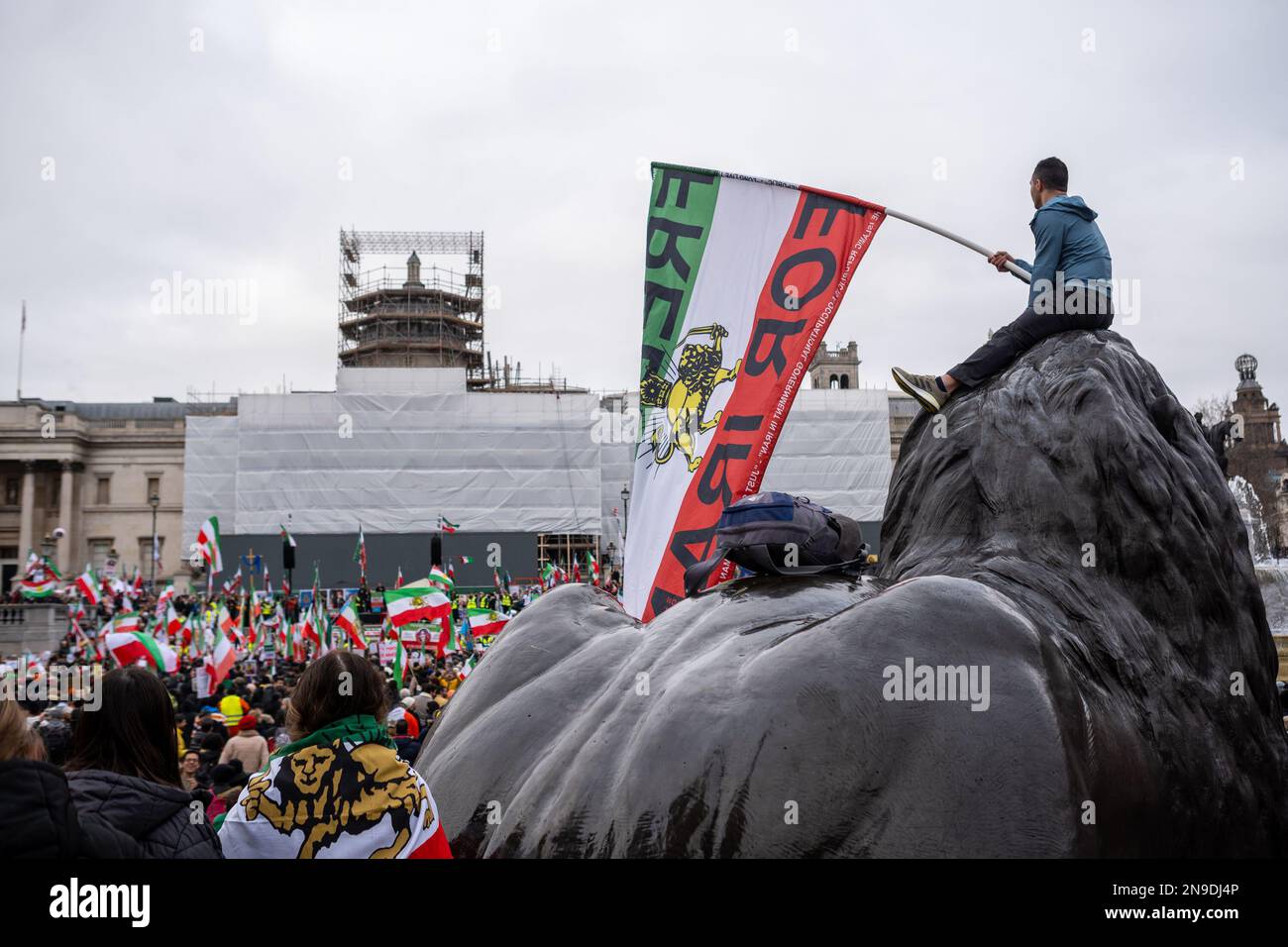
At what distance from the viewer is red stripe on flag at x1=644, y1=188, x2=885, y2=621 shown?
23.7 ft

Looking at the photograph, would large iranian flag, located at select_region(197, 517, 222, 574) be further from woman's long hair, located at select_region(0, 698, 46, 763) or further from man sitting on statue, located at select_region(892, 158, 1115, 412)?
woman's long hair, located at select_region(0, 698, 46, 763)

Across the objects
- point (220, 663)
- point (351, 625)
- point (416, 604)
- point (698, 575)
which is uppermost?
point (698, 575)

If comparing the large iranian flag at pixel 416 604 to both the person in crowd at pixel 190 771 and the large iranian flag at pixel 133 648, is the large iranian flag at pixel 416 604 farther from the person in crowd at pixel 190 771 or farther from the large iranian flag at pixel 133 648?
the person in crowd at pixel 190 771

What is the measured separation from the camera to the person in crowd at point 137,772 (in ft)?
6.68

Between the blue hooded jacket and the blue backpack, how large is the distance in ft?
4.22

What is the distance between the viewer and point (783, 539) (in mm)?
2688

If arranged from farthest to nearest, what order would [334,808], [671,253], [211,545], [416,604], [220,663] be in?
[211,545] < [416,604] < [220,663] < [671,253] < [334,808]

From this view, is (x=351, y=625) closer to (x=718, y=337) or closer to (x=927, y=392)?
(x=718, y=337)

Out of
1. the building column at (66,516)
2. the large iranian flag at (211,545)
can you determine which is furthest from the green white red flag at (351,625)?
the building column at (66,516)

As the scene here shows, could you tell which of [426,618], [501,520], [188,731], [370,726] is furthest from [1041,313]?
[501,520]

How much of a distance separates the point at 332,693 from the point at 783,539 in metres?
1.15

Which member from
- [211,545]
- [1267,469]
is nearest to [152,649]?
[211,545]

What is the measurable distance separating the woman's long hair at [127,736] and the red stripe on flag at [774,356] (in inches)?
194
